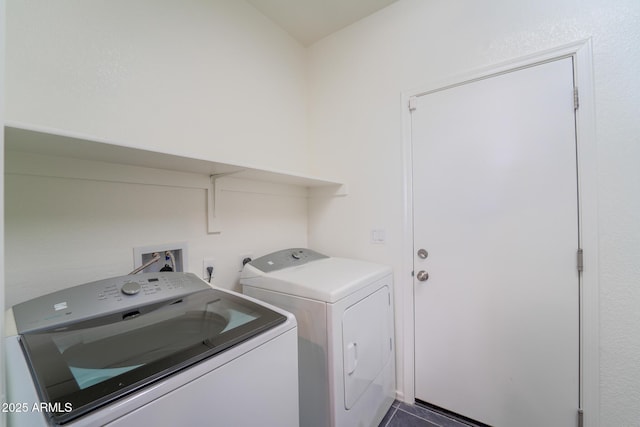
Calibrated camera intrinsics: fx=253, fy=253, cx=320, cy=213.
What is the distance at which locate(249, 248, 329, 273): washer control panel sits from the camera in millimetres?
1597

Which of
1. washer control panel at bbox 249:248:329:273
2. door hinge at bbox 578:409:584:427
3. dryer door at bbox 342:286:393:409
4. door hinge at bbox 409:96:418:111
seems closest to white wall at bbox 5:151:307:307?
washer control panel at bbox 249:248:329:273

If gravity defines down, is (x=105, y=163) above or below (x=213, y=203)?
above

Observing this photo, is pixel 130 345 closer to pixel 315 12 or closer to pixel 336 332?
pixel 336 332

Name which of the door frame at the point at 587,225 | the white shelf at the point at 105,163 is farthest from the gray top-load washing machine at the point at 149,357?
the door frame at the point at 587,225

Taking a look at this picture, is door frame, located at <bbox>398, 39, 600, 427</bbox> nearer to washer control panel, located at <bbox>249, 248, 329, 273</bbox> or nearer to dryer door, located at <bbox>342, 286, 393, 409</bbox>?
dryer door, located at <bbox>342, 286, 393, 409</bbox>

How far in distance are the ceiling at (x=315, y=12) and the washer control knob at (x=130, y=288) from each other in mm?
2022

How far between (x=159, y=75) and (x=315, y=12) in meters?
1.29

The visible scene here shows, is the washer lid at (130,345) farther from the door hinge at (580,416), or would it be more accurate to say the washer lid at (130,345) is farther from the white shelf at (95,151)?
the door hinge at (580,416)

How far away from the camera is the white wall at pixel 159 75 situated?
3.42ft

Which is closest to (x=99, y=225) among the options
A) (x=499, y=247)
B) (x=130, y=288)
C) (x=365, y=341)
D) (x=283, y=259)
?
(x=130, y=288)

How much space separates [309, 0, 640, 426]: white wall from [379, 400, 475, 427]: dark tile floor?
0.14m

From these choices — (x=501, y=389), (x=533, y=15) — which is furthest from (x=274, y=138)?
(x=501, y=389)

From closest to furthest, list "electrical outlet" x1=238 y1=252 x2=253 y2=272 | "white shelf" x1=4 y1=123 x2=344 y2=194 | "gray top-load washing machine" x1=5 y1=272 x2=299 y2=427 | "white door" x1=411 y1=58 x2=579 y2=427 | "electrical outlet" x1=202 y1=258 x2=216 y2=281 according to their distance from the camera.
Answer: "gray top-load washing machine" x1=5 y1=272 x2=299 y2=427, "white shelf" x1=4 y1=123 x2=344 y2=194, "white door" x1=411 y1=58 x2=579 y2=427, "electrical outlet" x1=202 y1=258 x2=216 y2=281, "electrical outlet" x1=238 y1=252 x2=253 y2=272

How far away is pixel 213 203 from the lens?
1.60 m
